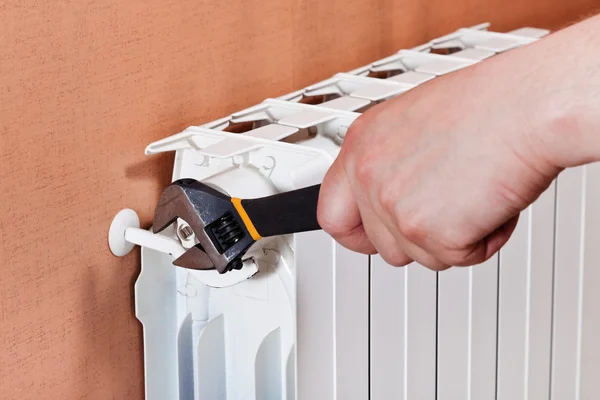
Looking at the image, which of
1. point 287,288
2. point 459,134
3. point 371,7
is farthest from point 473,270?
point 459,134

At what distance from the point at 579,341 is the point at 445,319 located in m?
0.31

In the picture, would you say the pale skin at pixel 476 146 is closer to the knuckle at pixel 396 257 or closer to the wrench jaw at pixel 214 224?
the knuckle at pixel 396 257

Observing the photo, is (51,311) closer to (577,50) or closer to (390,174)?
(390,174)

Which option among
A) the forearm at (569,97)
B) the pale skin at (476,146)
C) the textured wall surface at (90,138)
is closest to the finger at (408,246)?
the pale skin at (476,146)

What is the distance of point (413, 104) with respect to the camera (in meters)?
0.50

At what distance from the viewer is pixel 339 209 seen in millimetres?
566

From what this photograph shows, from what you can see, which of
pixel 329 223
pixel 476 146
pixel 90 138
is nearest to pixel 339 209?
pixel 329 223

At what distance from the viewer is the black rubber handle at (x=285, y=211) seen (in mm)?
646

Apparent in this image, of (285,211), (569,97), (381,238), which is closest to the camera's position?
(569,97)

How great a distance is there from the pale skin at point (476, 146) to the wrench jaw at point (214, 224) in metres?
0.18

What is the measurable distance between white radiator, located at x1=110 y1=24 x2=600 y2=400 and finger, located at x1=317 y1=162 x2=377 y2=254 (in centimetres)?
14

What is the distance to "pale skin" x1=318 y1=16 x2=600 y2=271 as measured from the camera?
0.44 m

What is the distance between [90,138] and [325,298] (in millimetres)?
238

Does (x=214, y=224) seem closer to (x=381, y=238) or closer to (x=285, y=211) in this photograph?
(x=285, y=211)
